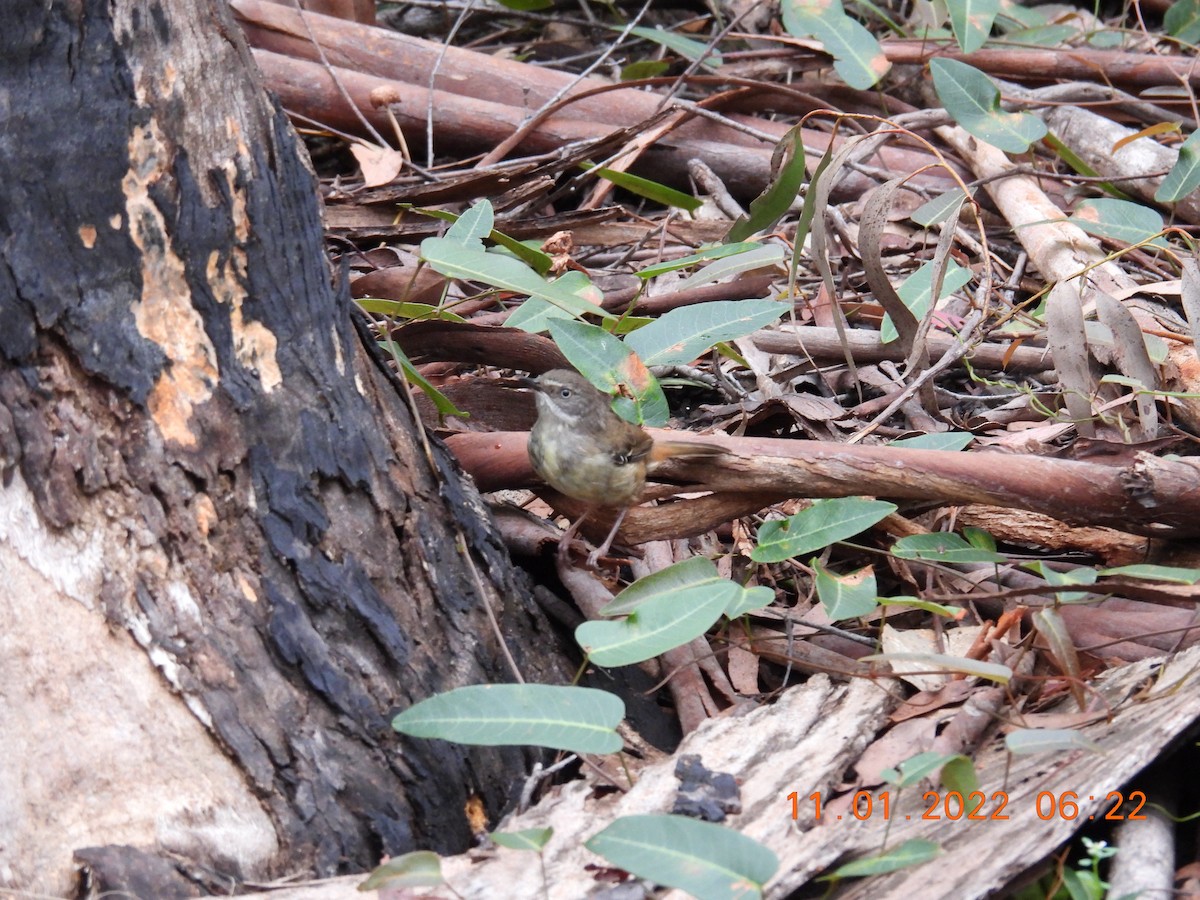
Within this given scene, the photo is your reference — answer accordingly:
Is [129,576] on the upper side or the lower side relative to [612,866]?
upper

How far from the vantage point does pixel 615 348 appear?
10.7 ft

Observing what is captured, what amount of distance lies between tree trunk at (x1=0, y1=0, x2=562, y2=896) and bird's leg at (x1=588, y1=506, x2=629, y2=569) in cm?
85

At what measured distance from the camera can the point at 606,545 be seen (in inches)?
133

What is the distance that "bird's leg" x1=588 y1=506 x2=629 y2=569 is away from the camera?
11.1ft

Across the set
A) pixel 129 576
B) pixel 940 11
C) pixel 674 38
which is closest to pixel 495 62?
pixel 674 38

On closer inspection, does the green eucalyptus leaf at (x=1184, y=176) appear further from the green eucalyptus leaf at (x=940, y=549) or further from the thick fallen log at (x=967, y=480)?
the green eucalyptus leaf at (x=940, y=549)

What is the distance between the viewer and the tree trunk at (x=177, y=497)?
7.39 ft

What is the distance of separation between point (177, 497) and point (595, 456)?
1305 millimetres

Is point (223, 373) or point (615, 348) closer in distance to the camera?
point (223, 373)

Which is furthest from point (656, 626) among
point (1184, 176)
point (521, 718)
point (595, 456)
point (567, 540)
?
point (1184, 176)

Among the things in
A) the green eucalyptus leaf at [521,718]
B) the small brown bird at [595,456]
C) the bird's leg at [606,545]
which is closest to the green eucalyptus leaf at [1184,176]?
the small brown bird at [595,456]

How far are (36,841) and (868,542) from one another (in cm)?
236

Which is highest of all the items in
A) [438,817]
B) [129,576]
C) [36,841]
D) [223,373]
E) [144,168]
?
[144,168]

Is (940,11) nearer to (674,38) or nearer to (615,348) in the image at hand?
(674,38)
